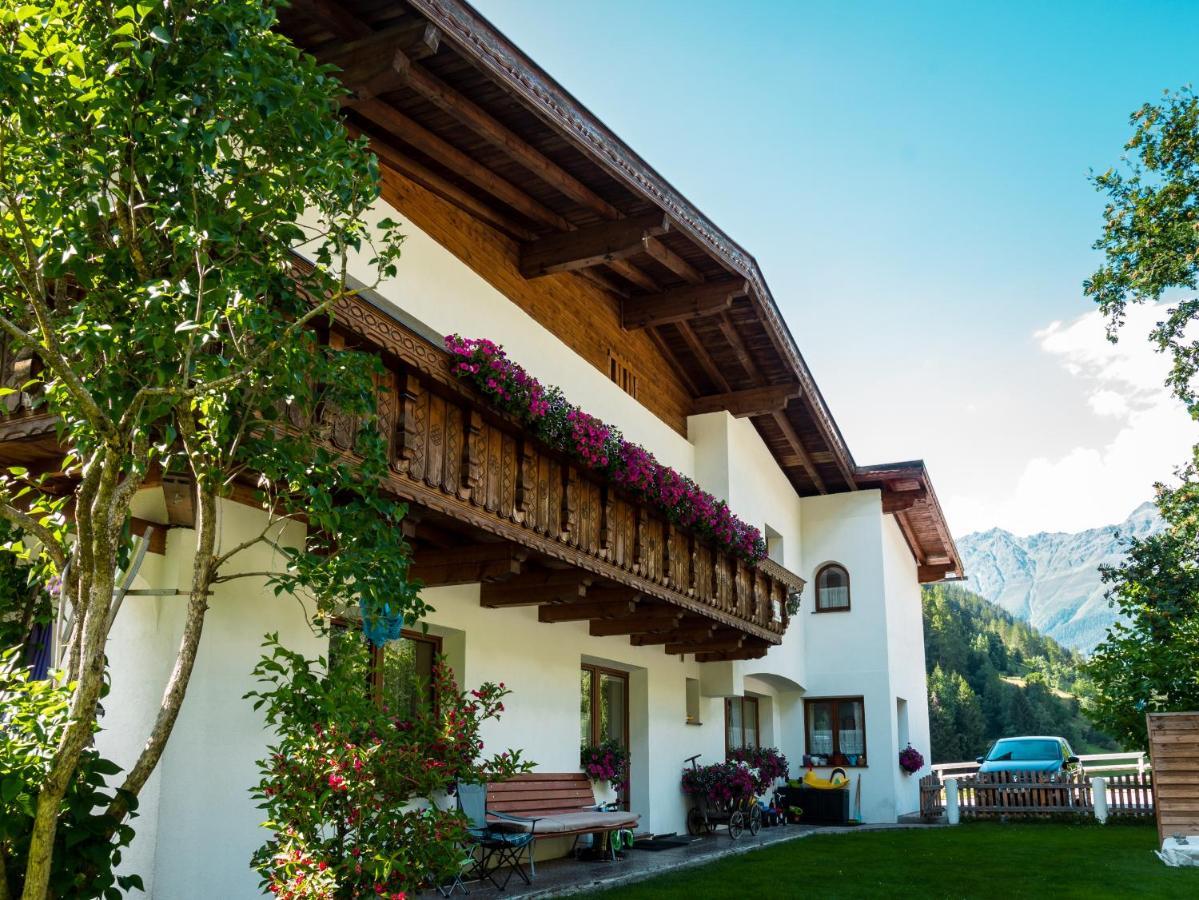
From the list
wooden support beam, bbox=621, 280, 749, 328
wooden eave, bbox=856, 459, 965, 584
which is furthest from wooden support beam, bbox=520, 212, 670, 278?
wooden eave, bbox=856, 459, 965, 584

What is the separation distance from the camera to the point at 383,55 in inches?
336

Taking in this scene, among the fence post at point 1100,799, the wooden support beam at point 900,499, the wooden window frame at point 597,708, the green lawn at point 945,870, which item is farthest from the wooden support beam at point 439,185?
the fence post at point 1100,799

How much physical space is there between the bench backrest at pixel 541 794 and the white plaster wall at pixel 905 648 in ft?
32.6

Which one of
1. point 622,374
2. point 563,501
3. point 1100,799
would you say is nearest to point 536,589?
point 563,501

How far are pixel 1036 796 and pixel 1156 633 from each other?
4.29 m

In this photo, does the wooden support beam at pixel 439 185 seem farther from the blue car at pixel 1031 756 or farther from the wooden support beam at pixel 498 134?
the blue car at pixel 1031 756

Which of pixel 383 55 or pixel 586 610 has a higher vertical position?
pixel 383 55

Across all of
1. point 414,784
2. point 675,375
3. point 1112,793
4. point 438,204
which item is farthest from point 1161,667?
point 414,784

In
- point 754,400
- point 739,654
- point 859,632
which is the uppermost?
point 754,400

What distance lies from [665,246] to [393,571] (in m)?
9.59

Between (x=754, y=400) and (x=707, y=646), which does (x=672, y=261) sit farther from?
(x=707, y=646)

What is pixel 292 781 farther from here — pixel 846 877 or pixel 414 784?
pixel 846 877

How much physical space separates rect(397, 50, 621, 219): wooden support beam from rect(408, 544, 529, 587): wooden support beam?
3.83m

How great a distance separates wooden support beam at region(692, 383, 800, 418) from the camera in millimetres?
17891
